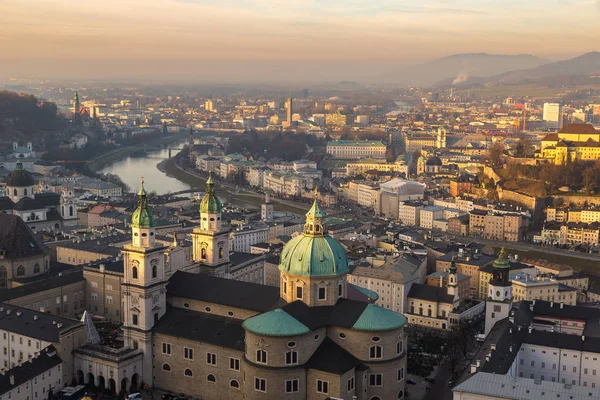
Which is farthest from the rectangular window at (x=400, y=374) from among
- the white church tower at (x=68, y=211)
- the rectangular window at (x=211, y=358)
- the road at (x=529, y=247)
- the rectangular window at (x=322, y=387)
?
the white church tower at (x=68, y=211)

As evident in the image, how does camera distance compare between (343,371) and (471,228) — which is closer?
(343,371)

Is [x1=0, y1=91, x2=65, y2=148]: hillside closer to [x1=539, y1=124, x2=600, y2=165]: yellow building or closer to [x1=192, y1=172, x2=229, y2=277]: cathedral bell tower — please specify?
[x1=539, y1=124, x2=600, y2=165]: yellow building

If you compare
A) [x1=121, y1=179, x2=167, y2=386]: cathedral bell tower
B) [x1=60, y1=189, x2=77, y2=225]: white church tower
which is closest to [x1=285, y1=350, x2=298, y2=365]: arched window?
[x1=121, y1=179, x2=167, y2=386]: cathedral bell tower

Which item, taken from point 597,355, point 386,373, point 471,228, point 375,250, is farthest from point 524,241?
point 386,373

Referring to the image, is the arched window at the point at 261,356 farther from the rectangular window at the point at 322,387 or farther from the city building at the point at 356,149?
the city building at the point at 356,149

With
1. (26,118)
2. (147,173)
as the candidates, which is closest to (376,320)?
(147,173)

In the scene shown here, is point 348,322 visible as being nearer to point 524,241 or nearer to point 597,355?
point 597,355

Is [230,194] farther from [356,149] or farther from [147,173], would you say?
[356,149]
